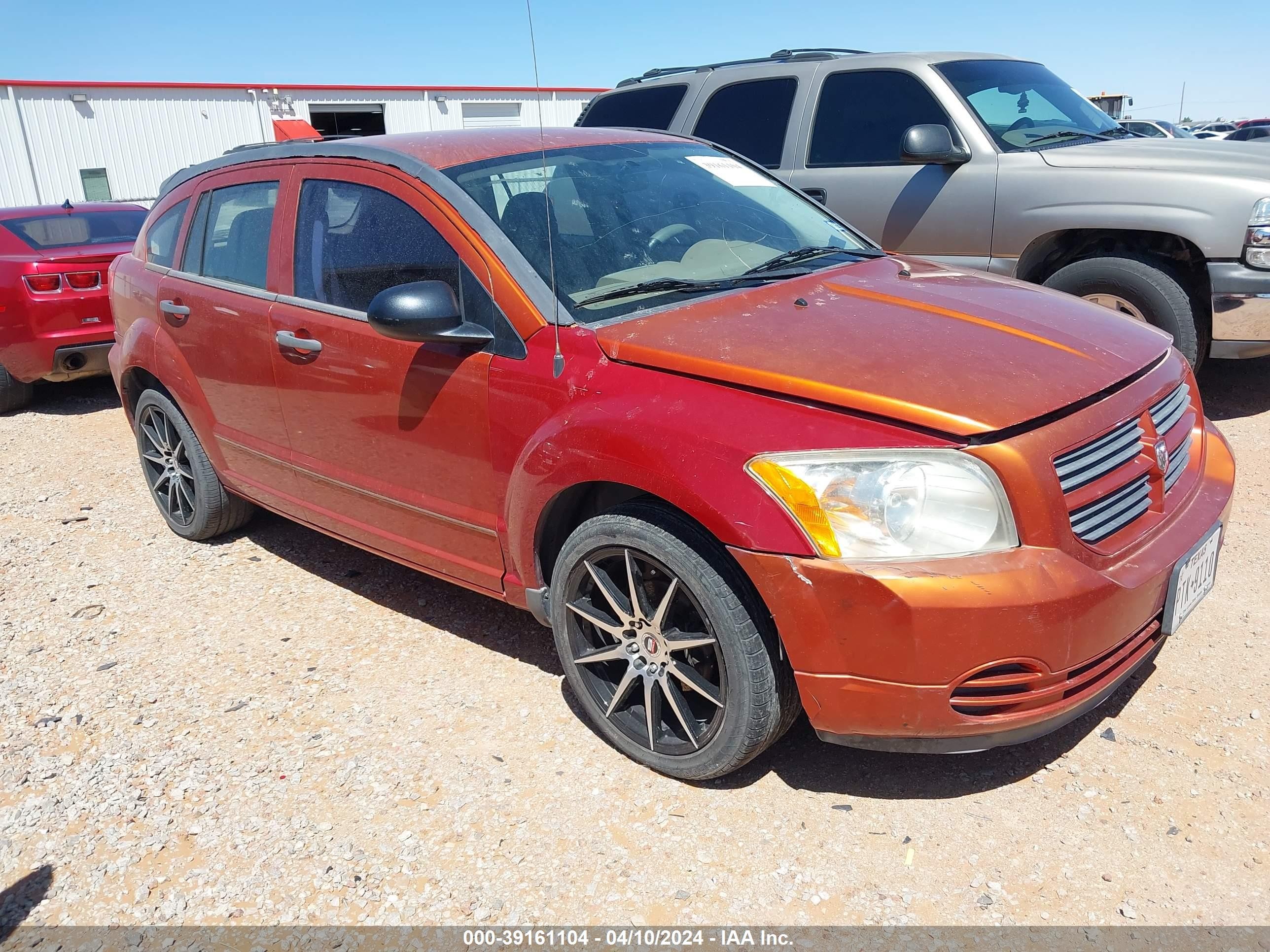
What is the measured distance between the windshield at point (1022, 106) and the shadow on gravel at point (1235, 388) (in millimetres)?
1684

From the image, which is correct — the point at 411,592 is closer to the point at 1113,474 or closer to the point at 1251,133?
the point at 1113,474

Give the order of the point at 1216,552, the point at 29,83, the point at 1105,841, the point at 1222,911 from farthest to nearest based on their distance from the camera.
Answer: the point at 29,83 < the point at 1216,552 < the point at 1105,841 < the point at 1222,911

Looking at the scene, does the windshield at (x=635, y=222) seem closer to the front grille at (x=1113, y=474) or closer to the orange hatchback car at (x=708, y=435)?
the orange hatchback car at (x=708, y=435)

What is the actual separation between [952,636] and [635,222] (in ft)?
5.94

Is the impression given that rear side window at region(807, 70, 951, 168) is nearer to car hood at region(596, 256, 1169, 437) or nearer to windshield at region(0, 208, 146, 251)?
car hood at region(596, 256, 1169, 437)

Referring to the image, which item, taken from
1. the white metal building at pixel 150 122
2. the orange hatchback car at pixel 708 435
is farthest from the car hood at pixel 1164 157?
the white metal building at pixel 150 122

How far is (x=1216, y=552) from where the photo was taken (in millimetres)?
2727

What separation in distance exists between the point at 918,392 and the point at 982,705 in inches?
30.3

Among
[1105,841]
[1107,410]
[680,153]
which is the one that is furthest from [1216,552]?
[680,153]

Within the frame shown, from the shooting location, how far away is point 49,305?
7105 millimetres

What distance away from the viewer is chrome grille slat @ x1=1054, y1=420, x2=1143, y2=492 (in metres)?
2.29

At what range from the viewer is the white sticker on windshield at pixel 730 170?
3.80 meters

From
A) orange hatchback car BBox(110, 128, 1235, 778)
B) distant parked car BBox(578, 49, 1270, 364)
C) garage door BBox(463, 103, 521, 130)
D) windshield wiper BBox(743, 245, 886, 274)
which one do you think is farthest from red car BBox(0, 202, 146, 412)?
garage door BBox(463, 103, 521, 130)

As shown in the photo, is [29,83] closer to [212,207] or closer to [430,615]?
[212,207]
